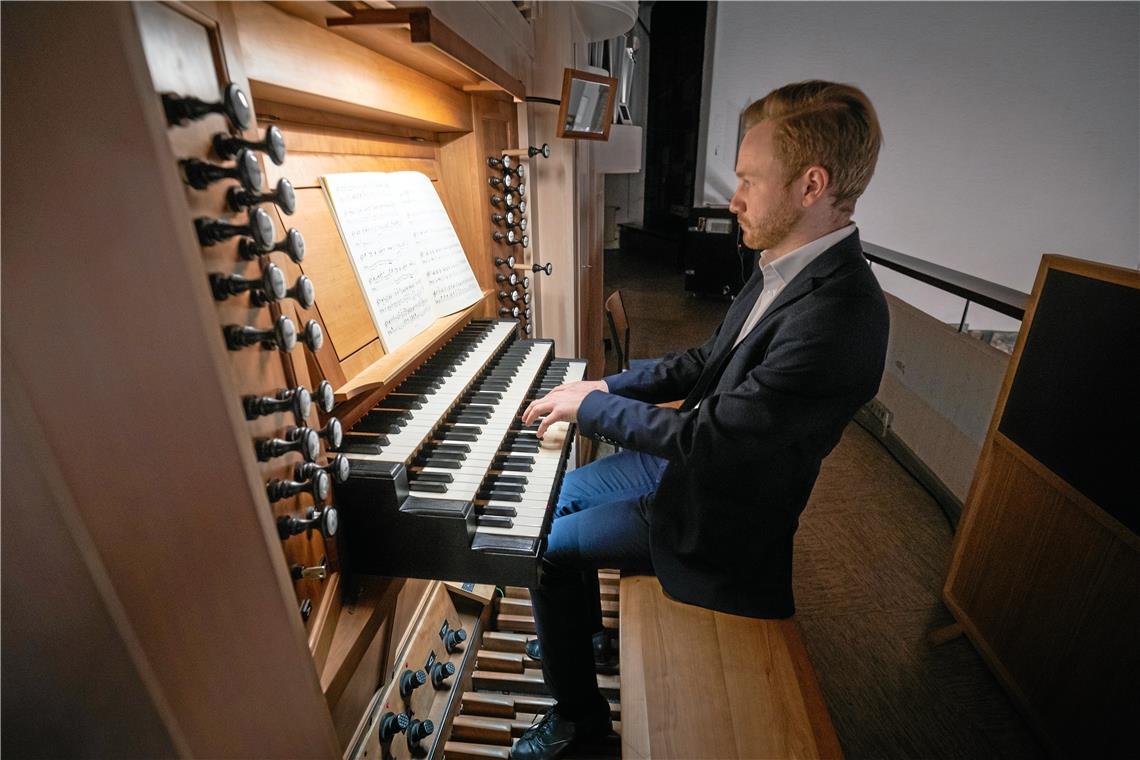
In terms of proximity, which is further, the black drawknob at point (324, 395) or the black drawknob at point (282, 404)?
the black drawknob at point (324, 395)

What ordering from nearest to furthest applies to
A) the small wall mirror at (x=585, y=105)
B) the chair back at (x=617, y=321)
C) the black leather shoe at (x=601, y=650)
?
1. the black leather shoe at (x=601, y=650)
2. the small wall mirror at (x=585, y=105)
3. the chair back at (x=617, y=321)

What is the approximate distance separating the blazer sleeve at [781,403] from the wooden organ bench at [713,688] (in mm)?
448

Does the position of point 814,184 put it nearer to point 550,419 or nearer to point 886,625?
point 550,419

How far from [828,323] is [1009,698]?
5.37ft

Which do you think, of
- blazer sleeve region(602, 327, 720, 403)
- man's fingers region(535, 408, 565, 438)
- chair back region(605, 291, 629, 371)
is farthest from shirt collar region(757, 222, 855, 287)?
chair back region(605, 291, 629, 371)

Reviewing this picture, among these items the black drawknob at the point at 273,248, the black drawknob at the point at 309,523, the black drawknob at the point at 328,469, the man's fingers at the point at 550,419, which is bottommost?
the man's fingers at the point at 550,419

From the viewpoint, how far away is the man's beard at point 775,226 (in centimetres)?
125

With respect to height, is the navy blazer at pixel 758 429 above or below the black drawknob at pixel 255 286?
below

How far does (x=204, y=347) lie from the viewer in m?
0.70

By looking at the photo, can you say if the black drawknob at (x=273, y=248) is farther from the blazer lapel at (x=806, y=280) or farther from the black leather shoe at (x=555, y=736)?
the black leather shoe at (x=555, y=736)

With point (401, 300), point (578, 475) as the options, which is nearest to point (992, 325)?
point (578, 475)

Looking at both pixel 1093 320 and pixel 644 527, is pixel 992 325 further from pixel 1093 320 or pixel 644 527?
pixel 644 527

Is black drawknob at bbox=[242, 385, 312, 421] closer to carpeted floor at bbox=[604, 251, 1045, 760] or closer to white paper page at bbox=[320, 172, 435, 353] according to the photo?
white paper page at bbox=[320, 172, 435, 353]

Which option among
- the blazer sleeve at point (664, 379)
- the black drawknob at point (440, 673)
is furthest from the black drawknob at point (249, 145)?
the black drawknob at point (440, 673)
